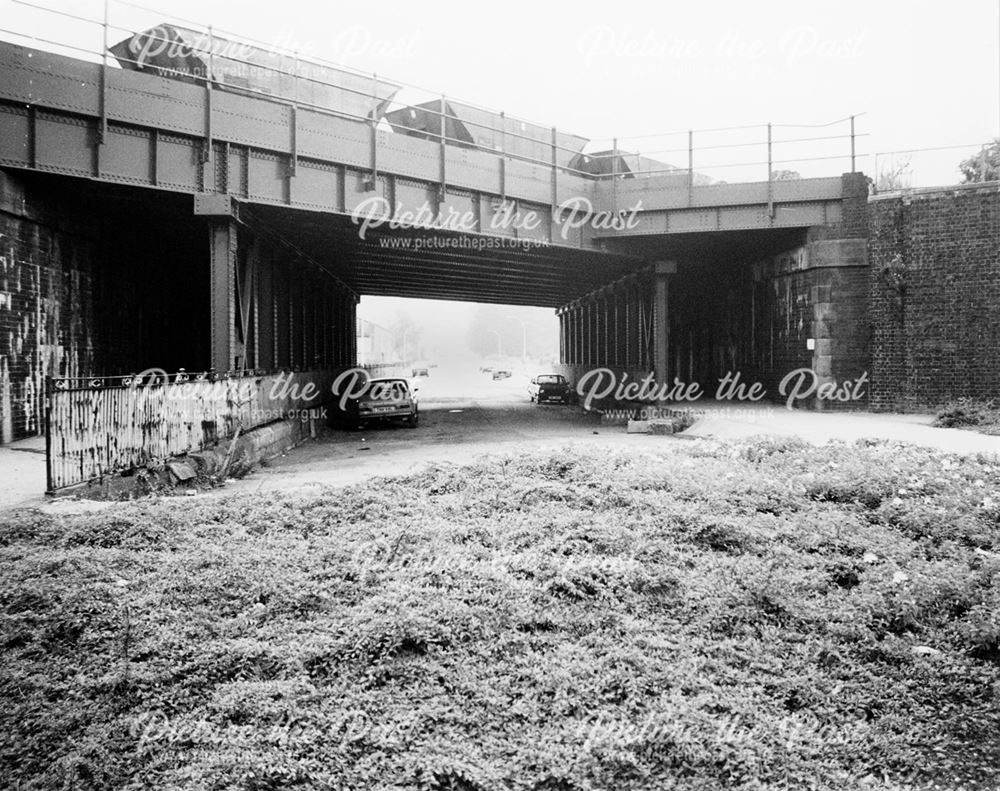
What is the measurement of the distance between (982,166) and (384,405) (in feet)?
77.3

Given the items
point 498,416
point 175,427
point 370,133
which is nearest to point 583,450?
point 175,427

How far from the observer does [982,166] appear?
2653cm

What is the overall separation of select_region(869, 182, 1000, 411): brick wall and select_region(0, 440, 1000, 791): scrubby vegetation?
1485cm

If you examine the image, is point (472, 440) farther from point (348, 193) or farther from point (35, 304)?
point (35, 304)

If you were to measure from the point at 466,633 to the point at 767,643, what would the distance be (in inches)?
83.7

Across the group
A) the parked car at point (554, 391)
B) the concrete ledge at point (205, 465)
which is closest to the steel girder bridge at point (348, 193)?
the concrete ledge at point (205, 465)

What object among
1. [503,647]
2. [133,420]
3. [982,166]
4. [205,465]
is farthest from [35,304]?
[982,166]

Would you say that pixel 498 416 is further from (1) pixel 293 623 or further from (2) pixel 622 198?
(1) pixel 293 623

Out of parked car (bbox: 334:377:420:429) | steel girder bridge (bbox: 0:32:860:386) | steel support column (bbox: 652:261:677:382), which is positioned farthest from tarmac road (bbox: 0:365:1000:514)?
steel girder bridge (bbox: 0:32:860:386)

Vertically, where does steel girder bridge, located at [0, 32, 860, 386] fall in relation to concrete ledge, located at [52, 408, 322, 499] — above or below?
above

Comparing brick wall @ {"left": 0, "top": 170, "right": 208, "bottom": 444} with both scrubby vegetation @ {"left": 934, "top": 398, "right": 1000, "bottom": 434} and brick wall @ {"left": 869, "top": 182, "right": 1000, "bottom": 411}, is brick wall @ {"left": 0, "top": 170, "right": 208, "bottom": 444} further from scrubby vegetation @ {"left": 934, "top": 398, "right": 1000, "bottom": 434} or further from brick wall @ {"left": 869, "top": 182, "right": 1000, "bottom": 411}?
brick wall @ {"left": 869, "top": 182, "right": 1000, "bottom": 411}

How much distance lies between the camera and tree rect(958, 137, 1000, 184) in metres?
26.9

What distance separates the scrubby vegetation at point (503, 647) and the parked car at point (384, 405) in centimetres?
1445

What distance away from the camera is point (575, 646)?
15.9 ft
